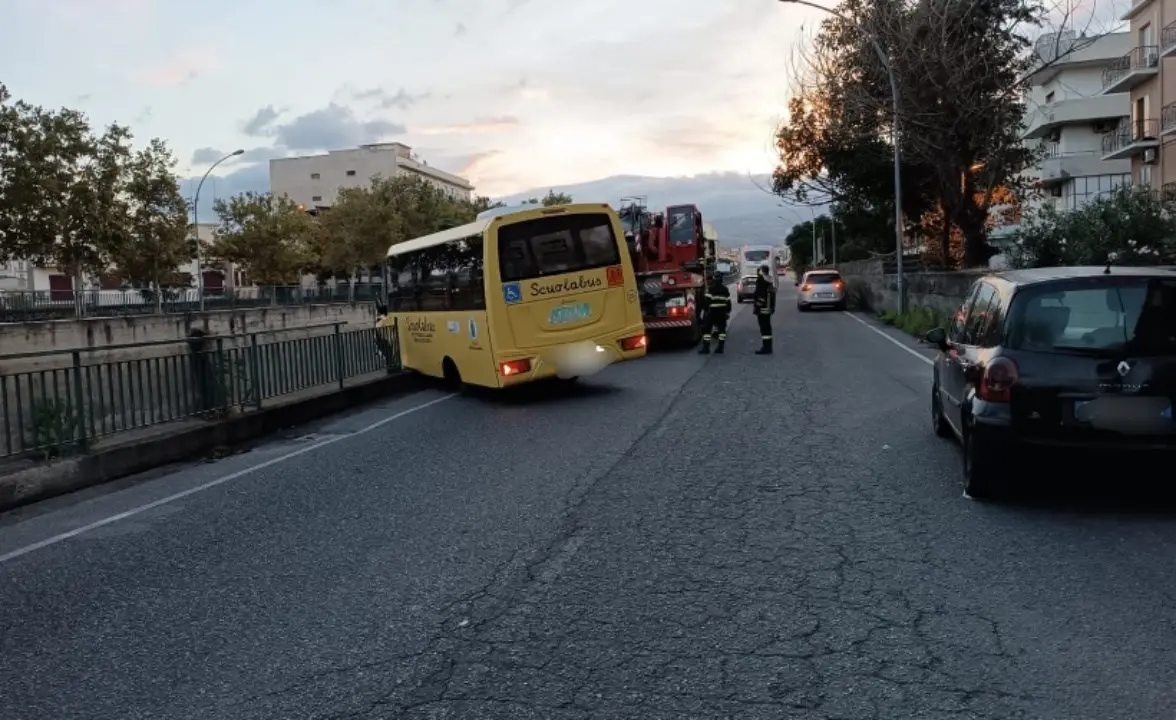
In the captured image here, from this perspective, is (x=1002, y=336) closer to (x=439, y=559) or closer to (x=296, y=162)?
(x=439, y=559)

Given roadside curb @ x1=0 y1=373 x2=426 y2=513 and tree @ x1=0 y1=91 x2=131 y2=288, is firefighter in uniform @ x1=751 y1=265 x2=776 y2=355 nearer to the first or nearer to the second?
roadside curb @ x1=0 y1=373 x2=426 y2=513

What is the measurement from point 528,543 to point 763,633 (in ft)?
6.86

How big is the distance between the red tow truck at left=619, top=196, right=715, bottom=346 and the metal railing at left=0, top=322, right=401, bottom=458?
7.60 meters

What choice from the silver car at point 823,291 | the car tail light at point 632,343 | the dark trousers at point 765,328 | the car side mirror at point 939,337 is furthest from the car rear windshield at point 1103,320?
the silver car at point 823,291

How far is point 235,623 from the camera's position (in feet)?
16.5

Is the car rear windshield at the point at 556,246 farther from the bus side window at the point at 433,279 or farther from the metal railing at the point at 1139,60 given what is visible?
the metal railing at the point at 1139,60

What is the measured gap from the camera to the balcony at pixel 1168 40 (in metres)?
34.2

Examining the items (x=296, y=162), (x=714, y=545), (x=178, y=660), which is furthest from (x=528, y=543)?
(x=296, y=162)

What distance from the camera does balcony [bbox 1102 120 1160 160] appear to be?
3844cm

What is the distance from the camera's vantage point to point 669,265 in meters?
23.0

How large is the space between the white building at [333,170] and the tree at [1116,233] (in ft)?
333

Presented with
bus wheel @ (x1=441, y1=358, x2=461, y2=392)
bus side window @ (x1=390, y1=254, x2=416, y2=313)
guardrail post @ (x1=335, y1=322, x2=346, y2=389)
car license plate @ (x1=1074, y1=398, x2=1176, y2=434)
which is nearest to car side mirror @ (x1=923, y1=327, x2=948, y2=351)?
car license plate @ (x1=1074, y1=398, x2=1176, y2=434)

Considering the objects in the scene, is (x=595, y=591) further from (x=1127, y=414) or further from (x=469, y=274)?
(x=469, y=274)

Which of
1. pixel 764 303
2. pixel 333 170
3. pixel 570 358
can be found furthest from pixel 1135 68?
pixel 333 170
